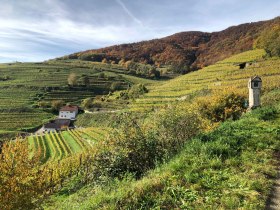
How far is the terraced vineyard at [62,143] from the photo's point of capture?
4660 centimetres

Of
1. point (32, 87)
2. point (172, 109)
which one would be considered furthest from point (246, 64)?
point (32, 87)

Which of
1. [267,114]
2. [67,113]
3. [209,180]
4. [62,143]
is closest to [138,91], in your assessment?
[67,113]

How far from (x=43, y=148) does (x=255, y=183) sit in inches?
1996

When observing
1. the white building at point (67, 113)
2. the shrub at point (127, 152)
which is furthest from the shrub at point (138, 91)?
the shrub at point (127, 152)

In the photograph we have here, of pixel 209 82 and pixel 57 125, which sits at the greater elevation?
pixel 209 82

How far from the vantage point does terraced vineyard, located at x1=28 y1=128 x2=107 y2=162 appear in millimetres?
46600

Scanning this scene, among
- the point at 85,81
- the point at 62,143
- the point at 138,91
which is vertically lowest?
the point at 62,143

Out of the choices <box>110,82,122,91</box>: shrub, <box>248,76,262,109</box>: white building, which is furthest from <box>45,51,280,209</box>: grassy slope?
<box>110,82,122,91</box>: shrub

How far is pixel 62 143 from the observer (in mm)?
54688

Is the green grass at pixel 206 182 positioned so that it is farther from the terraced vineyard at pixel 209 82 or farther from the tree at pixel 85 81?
the tree at pixel 85 81

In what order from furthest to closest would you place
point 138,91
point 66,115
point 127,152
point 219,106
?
point 66,115
point 138,91
point 219,106
point 127,152

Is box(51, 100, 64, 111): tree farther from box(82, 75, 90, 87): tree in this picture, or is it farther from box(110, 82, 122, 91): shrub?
box(110, 82, 122, 91): shrub

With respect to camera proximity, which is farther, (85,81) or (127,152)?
(85,81)

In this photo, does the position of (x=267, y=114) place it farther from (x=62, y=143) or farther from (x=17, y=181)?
(x=62, y=143)
